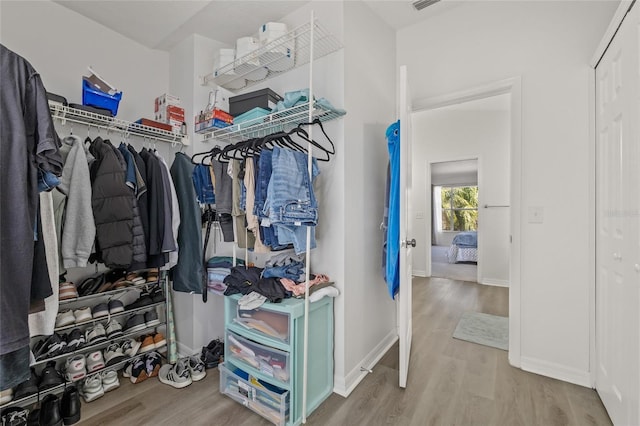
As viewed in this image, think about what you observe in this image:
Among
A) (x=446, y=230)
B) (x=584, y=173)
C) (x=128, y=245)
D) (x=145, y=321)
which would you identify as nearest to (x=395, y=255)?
(x=584, y=173)

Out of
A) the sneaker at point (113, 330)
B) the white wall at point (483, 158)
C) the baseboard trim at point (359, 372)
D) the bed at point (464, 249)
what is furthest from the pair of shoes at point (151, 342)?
the bed at point (464, 249)

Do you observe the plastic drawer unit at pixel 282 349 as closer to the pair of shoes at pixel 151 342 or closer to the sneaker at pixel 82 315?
the pair of shoes at pixel 151 342

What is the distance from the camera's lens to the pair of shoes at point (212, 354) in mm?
2119

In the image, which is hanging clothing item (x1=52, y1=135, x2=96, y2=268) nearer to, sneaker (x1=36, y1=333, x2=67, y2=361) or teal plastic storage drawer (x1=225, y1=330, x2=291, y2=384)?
sneaker (x1=36, y1=333, x2=67, y2=361)

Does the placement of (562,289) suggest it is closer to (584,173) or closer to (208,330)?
(584,173)

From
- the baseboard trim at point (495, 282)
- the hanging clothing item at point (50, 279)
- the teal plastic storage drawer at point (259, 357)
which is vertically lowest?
the baseboard trim at point (495, 282)

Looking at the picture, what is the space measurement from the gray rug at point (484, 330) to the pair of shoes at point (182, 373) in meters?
2.14

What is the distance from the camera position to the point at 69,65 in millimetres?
2051

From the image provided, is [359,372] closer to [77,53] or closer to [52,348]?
[52,348]

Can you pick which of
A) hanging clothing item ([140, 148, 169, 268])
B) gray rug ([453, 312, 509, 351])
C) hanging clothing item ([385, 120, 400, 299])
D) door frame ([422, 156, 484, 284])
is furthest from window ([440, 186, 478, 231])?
hanging clothing item ([140, 148, 169, 268])

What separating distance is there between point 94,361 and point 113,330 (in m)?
0.20

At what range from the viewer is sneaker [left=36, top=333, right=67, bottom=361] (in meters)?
1.62

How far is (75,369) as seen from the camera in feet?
5.70

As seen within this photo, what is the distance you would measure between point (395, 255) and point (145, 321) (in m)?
1.88
